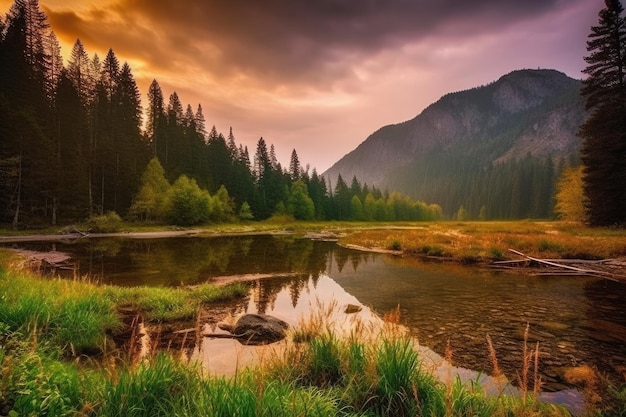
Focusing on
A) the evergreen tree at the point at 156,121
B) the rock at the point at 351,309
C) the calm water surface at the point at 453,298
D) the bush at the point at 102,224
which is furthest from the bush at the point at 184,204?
the rock at the point at 351,309

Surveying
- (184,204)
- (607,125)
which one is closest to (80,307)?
(607,125)

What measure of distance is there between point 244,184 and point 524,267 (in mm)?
81615

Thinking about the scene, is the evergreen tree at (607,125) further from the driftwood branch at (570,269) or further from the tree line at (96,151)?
the tree line at (96,151)

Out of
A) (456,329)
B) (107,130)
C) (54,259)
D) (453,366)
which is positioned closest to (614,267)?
(456,329)

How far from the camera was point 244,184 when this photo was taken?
94562 mm

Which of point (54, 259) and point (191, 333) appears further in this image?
point (54, 259)

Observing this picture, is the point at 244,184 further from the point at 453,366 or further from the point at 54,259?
the point at 453,366

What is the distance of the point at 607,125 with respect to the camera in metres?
38.0

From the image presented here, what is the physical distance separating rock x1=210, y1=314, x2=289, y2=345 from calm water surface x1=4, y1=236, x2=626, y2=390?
150cm

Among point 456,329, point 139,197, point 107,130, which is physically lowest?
point 456,329

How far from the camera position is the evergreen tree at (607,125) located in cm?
3575

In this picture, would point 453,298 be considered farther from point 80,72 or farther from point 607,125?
point 80,72

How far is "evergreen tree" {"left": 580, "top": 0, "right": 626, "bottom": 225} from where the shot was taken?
35750 millimetres

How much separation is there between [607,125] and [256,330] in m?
47.3
